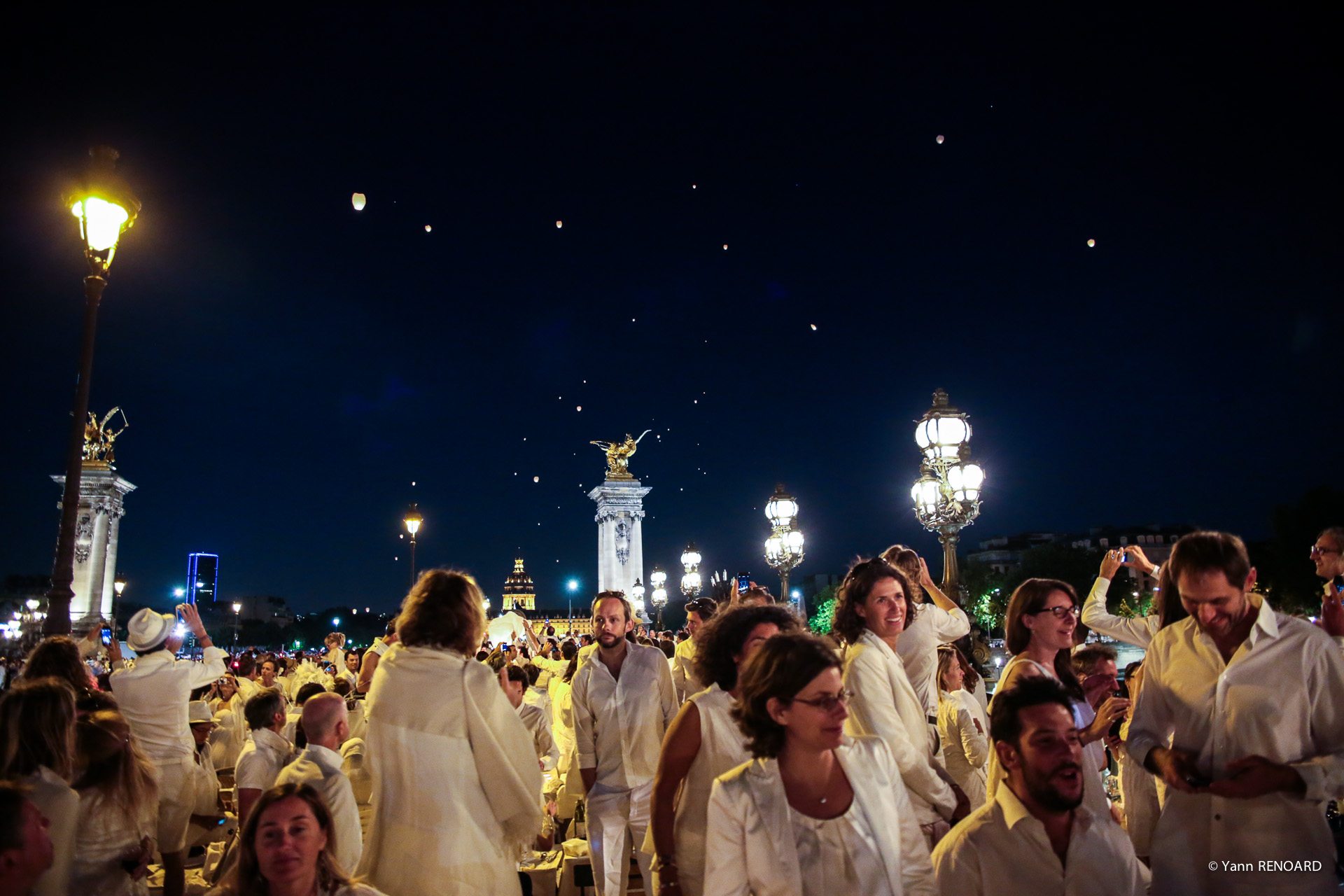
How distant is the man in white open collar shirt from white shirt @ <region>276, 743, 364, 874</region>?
3.79 meters

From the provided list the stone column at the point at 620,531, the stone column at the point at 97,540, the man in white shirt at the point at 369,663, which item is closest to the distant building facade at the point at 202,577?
the stone column at the point at 97,540

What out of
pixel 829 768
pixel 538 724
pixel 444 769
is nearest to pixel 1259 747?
pixel 829 768

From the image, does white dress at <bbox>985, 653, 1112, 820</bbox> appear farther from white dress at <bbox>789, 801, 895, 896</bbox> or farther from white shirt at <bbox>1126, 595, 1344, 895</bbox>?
white dress at <bbox>789, 801, 895, 896</bbox>

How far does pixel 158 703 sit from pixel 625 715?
3644 millimetres

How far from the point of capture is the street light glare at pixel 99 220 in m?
8.24

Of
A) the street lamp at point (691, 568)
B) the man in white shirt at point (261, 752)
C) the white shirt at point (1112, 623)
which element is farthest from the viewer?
the street lamp at point (691, 568)

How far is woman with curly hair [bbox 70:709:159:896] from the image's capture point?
14.2 feet

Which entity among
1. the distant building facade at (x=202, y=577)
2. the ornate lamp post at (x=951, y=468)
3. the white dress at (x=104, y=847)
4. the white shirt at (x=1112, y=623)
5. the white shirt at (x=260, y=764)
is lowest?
the white dress at (x=104, y=847)

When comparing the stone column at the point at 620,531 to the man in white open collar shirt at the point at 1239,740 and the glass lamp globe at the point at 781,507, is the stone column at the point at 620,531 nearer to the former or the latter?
the glass lamp globe at the point at 781,507

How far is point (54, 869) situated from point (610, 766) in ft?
11.3

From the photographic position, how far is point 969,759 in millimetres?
5934

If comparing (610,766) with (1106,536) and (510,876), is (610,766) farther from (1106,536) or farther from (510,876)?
(1106,536)

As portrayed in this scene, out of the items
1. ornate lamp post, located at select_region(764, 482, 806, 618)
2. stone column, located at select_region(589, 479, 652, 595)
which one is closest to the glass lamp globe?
ornate lamp post, located at select_region(764, 482, 806, 618)

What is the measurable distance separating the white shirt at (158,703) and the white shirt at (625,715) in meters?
3.11
